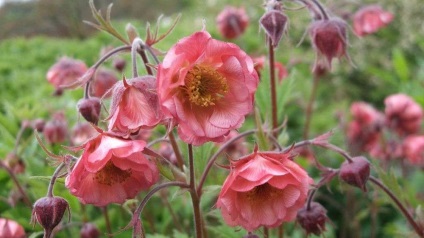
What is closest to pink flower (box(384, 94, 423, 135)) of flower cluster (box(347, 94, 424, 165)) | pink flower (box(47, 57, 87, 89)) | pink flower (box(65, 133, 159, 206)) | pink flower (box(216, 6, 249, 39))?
flower cluster (box(347, 94, 424, 165))

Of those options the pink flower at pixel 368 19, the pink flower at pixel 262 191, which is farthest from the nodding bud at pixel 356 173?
the pink flower at pixel 368 19

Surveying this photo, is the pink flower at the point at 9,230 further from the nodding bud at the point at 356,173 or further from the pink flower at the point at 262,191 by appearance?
the nodding bud at the point at 356,173

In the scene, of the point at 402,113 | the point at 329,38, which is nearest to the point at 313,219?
the point at 329,38

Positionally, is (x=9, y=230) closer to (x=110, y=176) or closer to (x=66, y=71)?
(x=110, y=176)

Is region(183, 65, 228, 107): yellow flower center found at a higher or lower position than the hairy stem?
higher

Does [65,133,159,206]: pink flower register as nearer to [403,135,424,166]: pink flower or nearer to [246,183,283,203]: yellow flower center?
[246,183,283,203]: yellow flower center
